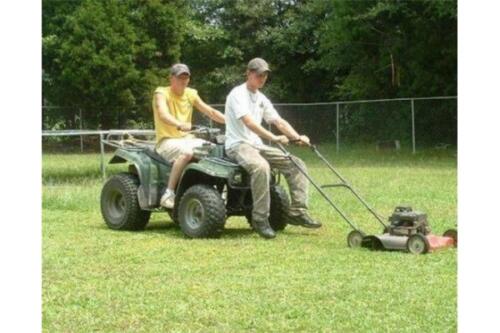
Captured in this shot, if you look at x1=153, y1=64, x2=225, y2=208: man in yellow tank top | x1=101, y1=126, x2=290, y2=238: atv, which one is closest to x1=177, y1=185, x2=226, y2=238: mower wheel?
x1=101, y1=126, x2=290, y2=238: atv

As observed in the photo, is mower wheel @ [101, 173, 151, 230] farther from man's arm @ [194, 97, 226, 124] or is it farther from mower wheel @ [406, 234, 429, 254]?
mower wheel @ [406, 234, 429, 254]

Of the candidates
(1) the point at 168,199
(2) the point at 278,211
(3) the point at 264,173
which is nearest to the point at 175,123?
(1) the point at 168,199

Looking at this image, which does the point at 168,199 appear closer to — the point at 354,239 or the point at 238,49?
the point at 354,239

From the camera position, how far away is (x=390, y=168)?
14.3 meters

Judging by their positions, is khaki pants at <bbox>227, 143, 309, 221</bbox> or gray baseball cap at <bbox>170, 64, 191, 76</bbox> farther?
gray baseball cap at <bbox>170, 64, 191, 76</bbox>

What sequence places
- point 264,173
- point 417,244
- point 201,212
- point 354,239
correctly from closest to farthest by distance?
point 417,244
point 354,239
point 264,173
point 201,212

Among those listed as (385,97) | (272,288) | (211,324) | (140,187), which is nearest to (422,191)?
(140,187)

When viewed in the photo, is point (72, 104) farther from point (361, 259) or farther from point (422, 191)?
point (361, 259)

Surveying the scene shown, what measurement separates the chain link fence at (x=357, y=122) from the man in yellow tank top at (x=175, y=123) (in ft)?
37.6

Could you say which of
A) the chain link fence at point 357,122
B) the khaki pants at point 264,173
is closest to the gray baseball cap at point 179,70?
the khaki pants at point 264,173

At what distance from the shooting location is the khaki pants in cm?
633

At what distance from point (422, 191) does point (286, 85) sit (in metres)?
15.4

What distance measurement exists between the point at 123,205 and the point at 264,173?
1451 millimetres

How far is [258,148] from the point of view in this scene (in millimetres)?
6551
